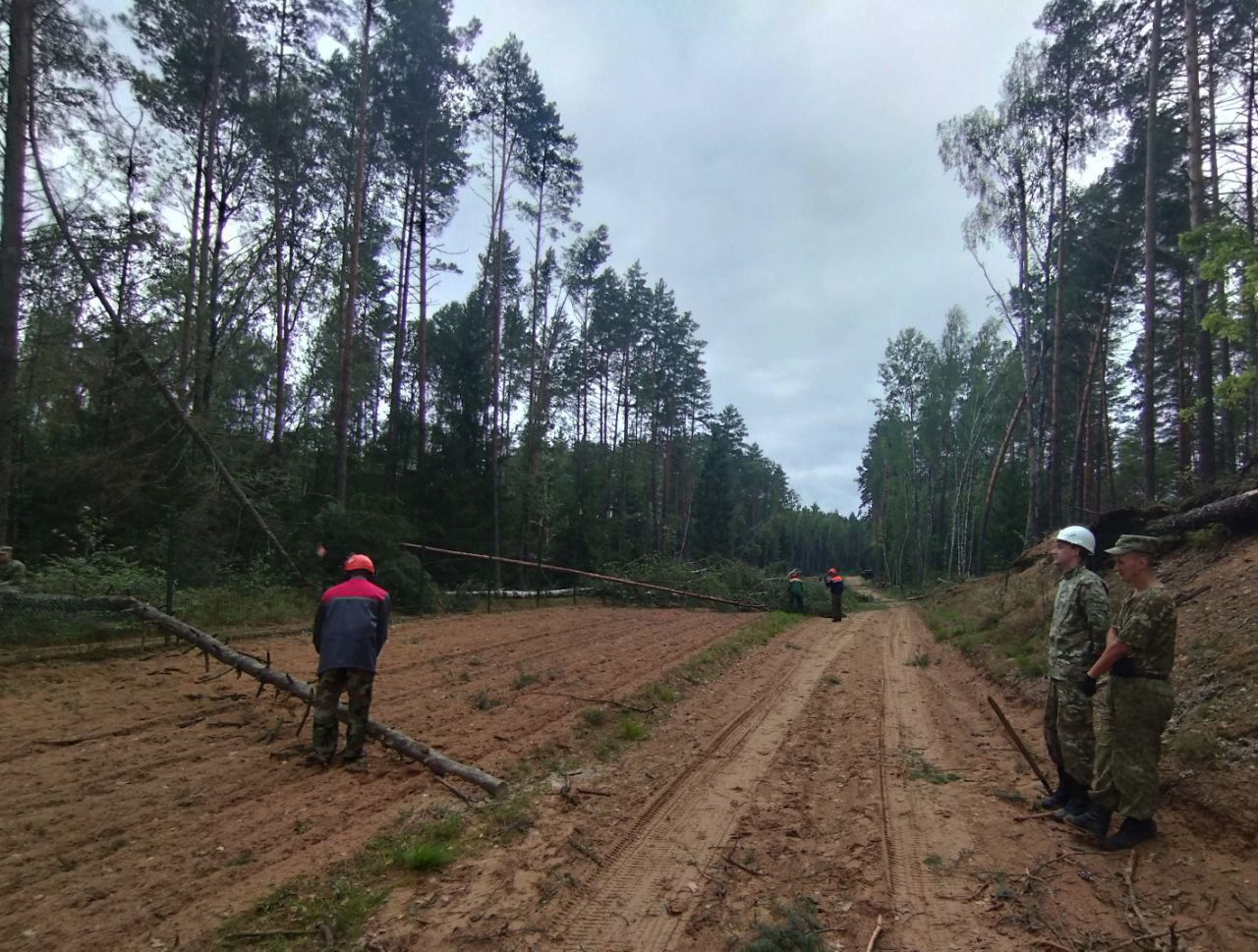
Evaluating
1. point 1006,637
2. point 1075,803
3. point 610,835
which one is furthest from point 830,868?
point 1006,637

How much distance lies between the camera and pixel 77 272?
1296 cm

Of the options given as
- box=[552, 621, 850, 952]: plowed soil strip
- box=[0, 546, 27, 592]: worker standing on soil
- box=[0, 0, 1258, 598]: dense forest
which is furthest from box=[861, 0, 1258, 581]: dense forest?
box=[0, 546, 27, 592]: worker standing on soil

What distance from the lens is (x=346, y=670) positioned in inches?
228

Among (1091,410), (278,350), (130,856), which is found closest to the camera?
(130,856)

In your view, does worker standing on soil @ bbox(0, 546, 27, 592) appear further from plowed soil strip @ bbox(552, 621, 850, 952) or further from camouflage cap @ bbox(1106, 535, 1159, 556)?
camouflage cap @ bbox(1106, 535, 1159, 556)

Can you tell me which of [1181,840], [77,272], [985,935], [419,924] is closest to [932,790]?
[1181,840]

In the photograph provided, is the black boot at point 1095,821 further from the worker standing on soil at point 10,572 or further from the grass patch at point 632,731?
the worker standing on soil at point 10,572

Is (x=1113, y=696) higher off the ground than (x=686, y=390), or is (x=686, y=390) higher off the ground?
(x=686, y=390)

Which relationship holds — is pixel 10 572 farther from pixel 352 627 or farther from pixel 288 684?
pixel 352 627

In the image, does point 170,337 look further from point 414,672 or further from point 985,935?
point 985,935

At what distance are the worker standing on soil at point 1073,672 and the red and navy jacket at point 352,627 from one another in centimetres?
528

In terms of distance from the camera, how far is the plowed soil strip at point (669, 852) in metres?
3.44

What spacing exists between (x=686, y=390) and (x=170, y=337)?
116 feet

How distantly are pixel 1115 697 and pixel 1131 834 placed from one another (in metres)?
0.82
